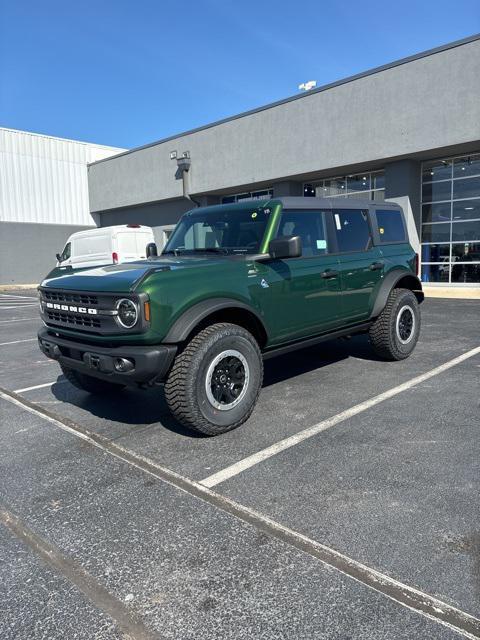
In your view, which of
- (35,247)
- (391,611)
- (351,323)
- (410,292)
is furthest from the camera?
(35,247)

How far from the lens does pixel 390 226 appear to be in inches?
254

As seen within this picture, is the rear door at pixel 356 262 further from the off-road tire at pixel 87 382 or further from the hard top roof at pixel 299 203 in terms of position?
the off-road tire at pixel 87 382

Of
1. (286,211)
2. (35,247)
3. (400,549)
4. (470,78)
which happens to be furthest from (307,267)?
(35,247)

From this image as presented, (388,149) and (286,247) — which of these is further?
(388,149)

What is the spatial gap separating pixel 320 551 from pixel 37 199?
27.4m

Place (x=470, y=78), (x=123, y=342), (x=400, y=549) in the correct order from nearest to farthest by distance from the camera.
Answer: (x=400, y=549)
(x=123, y=342)
(x=470, y=78)

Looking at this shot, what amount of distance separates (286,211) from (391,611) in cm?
367

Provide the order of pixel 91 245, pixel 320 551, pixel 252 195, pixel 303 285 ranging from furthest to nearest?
pixel 252 195 → pixel 91 245 → pixel 303 285 → pixel 320 551

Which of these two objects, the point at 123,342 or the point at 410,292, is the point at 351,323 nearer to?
the point at 410,292

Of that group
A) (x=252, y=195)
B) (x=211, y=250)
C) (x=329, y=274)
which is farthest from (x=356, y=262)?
(x=252, y=195)

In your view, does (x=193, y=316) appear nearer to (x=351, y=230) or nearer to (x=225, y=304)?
(x=225, y=304)

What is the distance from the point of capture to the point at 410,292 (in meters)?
6.42

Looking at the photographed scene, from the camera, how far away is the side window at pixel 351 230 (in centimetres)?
551

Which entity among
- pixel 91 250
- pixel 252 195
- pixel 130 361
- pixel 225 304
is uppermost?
pixel 252 195
